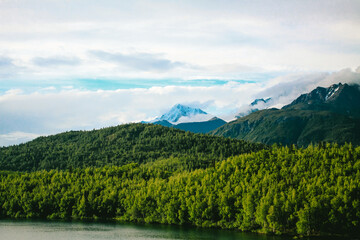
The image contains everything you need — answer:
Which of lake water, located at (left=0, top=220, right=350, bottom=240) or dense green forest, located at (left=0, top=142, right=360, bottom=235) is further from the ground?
dense green forest, located at (left=0, top=142, right=360, bottom=235)

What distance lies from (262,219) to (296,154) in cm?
5755

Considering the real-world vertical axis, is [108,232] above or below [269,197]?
below

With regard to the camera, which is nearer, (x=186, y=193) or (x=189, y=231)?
(x=189, y=231)

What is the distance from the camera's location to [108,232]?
15150 centimetres

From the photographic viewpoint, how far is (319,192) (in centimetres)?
15100

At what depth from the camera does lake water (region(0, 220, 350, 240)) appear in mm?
137125

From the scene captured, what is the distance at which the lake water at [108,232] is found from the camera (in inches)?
5399

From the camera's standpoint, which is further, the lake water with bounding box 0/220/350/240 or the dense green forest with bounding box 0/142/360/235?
the dense green forest with bounding box 0/142/360/235

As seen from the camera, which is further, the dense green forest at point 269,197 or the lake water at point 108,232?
the dense green forest at point 269,197

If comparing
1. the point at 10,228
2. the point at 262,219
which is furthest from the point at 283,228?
the point at 10,228

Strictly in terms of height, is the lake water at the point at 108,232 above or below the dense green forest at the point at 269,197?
below

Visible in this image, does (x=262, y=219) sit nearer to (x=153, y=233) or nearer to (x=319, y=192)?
(x=319, y=192)

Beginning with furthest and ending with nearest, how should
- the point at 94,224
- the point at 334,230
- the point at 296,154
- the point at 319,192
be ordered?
the point at 296,154
the point at 94,224
the point at 319,192
the point at 334,230

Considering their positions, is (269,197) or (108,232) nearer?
(269,197)
